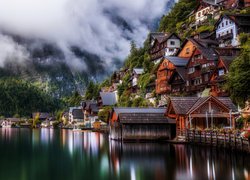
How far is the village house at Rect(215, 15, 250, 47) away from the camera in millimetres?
92287

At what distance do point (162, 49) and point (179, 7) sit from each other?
3195 cm

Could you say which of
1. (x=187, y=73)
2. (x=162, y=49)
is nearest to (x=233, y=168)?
(x=187, y=73)

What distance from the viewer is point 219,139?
150ft

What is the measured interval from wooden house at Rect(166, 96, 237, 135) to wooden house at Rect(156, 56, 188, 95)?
31.6 meters

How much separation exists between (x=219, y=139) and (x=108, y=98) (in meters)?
98.7

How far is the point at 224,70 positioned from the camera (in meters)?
71.8

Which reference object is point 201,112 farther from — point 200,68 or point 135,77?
point 135,77

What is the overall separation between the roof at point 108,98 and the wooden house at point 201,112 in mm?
81376

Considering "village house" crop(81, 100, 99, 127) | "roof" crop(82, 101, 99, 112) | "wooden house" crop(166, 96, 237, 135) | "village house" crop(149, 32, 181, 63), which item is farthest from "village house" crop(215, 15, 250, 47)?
"roof" crop(82, 101, 99, 112)

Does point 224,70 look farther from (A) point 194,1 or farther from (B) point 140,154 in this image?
(A) point 194,1

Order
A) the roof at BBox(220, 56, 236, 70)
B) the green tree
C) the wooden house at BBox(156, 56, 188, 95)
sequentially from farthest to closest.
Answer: the wooden house at BBox(156, 56, 188, 95)
the roof at BBox(220, 56, 236, 70)
the green tree

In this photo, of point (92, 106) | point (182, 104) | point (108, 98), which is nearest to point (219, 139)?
point (182, 104)

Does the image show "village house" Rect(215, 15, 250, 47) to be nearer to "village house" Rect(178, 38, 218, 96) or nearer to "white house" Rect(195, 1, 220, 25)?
"village house" Rect(178, 38, 218, 96)

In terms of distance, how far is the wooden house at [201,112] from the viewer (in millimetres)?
56438
